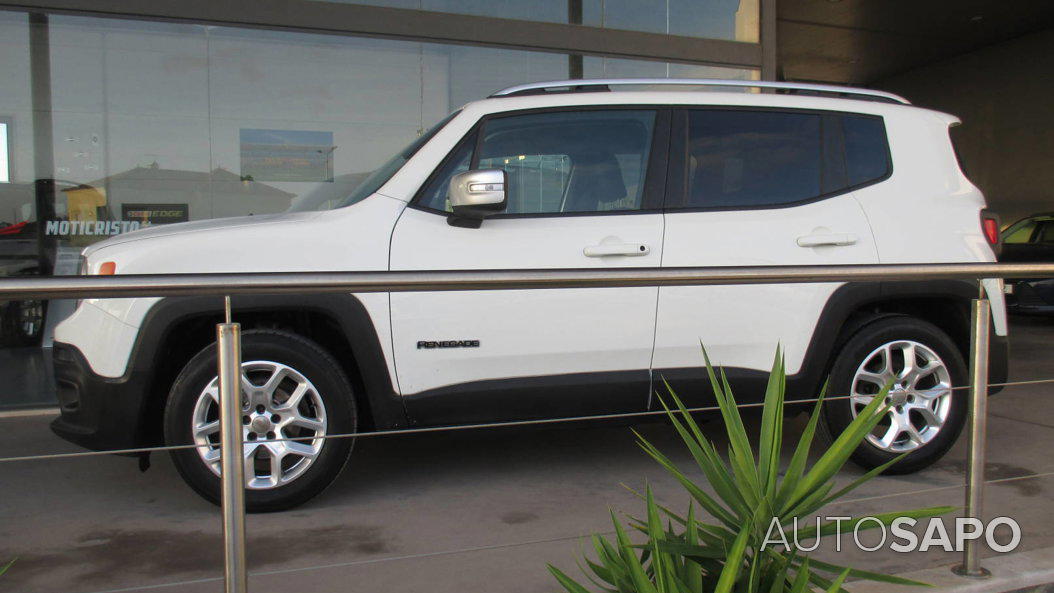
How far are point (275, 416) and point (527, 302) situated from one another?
3.56ft

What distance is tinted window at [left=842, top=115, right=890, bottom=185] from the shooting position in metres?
4.09

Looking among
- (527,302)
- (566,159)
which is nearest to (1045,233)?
(566,159)

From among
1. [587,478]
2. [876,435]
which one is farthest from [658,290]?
[876,435]

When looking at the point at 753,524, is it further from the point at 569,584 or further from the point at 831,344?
the point at 831,344

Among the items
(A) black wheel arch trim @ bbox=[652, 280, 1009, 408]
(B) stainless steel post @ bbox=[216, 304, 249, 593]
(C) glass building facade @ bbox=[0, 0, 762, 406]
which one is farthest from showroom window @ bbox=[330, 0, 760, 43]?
(B) stainless steel post @ bbox=[216, 304, 249, 593]

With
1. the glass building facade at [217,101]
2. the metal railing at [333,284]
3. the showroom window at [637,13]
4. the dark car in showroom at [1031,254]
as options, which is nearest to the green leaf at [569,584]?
the metal railing at [333,284]

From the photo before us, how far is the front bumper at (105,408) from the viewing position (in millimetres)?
3311

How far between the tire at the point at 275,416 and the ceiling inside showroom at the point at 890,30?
520 inches

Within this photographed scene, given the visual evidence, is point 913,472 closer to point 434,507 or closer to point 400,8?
point 434,507

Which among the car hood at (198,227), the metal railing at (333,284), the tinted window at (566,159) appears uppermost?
the tinted window at (566,159)

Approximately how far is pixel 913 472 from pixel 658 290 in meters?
1.53

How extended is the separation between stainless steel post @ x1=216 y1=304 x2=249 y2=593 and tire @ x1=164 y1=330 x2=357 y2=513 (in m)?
1.33

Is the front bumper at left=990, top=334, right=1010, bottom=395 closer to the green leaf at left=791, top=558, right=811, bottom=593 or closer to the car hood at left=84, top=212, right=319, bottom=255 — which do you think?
the green leaf at left=791, top=558, right=811, bottom=593

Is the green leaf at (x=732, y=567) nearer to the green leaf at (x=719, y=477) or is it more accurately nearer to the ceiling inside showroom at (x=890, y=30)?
the green leaf at (x=719, y=477)
